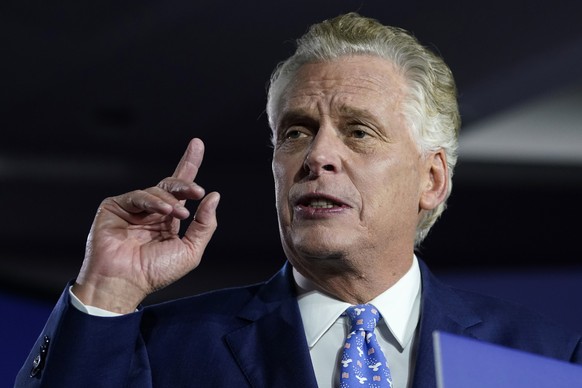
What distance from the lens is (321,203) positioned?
1859 mm

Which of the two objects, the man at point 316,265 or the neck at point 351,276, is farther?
the neck at point 351,276

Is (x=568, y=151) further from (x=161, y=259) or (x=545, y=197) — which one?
(x=161, y=259)

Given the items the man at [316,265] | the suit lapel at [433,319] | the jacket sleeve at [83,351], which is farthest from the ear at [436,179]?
the jacket sleeve at [83,351]

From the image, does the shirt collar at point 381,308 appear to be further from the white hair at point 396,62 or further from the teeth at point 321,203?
the white hair at point 396,62

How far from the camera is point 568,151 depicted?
357cm

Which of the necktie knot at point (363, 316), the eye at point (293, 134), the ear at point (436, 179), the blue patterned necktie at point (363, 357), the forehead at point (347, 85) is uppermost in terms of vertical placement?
the forehead at point (347, 85)

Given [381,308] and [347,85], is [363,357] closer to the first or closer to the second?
[381,308]

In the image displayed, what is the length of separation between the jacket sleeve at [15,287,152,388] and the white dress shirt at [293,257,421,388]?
13.0 inches

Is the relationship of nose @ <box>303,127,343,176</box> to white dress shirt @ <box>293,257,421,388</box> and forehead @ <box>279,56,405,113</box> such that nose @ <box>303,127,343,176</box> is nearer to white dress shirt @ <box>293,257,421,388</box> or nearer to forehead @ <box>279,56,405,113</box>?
forehead @ <box>279,56,405,113</box>

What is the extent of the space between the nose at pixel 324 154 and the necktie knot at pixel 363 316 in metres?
0.25

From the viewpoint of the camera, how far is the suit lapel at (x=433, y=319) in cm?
177

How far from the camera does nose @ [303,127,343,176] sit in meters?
1.86

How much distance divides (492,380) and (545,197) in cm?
233

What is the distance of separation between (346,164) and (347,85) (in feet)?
0.57
